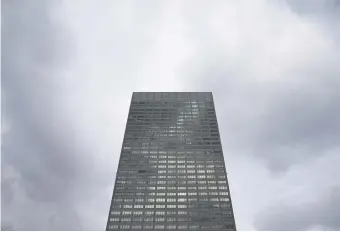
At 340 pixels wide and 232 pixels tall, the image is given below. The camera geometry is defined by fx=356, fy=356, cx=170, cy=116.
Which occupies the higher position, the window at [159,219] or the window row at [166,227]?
the window at [159,219]

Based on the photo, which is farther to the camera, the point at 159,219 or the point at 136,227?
the point at 159,219

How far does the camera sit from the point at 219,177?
199 meters

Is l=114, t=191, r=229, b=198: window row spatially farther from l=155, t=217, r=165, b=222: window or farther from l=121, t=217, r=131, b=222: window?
l=155, t=217, r=165, b=222: window

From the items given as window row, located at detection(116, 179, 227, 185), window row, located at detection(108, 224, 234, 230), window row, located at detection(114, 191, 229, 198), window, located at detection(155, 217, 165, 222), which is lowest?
window row, located at detection(108, 224, 234, 230)

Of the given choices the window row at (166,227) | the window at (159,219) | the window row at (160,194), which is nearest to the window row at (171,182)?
the window row at (160,194)

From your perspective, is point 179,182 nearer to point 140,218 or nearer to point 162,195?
point 162,195

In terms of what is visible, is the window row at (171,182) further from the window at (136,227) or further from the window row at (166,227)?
the window at (136,227)

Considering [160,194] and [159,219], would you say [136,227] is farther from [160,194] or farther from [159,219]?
[160,194]

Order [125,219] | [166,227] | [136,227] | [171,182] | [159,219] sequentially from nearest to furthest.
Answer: [166,227] < [136,227] < [159,219] < [125,219] < [171,182]

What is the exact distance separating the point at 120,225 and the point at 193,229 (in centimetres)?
3540

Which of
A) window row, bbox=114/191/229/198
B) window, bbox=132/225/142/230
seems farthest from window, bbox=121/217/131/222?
window row, bbox=114/191/229/198

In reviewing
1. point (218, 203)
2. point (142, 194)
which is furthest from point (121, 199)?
point (218, 203)

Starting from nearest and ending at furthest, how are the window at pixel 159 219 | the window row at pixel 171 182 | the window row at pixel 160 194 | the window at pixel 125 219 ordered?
the window at pixel 159 219, the window at pixel 125 219, the window row at pixel 160 194, the window row at pixel 171 182

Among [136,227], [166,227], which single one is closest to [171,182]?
[166,227]
